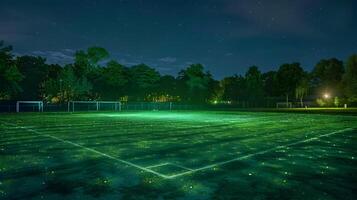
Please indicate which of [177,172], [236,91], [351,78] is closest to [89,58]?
[236,91]

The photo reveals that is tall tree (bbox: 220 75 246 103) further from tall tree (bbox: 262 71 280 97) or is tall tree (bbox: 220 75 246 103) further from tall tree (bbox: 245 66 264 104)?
Result: tall tree (bbox: 262 71 280 97)

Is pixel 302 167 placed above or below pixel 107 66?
below

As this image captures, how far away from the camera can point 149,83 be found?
82.5 m

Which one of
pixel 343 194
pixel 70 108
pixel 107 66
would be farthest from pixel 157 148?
pixel 107 66

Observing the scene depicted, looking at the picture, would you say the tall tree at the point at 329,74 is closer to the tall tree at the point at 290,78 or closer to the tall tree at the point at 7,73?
the tall tree at the point at 290,78

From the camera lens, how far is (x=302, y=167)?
8000mm

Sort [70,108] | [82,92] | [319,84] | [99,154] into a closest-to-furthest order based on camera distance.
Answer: [99,154] < [70,108] < [82,92] < [319,84]

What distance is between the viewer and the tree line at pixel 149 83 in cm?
6800

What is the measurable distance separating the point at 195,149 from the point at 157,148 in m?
1.36

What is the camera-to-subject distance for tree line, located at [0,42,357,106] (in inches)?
2677

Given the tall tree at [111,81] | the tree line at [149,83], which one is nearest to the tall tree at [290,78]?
the tree line at [149,83]

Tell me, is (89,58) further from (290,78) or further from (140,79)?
(290,78)

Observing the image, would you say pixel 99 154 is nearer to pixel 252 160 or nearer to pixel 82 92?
pixel 252 160

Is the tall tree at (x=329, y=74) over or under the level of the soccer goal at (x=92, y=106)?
over
